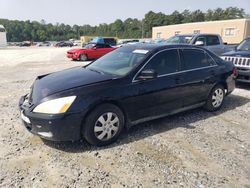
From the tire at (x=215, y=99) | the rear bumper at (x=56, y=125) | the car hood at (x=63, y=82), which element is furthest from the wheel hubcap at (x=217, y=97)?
the rear bumper at (x=56, y=125)

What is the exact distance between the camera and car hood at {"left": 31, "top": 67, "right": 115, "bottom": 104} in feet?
11.8

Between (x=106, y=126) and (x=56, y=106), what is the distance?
2.69 ft

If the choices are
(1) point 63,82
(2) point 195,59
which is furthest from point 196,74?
(1) point 63,82

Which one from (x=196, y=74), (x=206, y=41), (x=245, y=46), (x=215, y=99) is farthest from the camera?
(x=206, y=41)

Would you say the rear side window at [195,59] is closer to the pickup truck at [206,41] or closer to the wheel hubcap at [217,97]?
the wheel hubcap at [217,97]

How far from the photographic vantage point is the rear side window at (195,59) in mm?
4680

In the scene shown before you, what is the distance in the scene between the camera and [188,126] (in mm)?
4535

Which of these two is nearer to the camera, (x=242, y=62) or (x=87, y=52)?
(x=242, y=62)

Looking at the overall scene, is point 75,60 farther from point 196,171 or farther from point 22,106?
point 196,171

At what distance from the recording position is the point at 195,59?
4.89 metres

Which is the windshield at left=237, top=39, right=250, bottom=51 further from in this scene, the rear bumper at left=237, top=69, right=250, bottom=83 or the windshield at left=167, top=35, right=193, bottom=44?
the windshield at left=167, top=35, right=193, bottom=44

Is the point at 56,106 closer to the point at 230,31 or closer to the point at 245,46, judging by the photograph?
the point at 245,46

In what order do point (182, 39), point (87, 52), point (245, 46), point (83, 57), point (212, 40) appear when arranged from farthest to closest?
1. point (87, 52)
2. point (83, 57)
3. point (212, 40)
4. point (182, 39)
5. point (245, 46)

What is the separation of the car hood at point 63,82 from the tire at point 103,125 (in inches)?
19.5
